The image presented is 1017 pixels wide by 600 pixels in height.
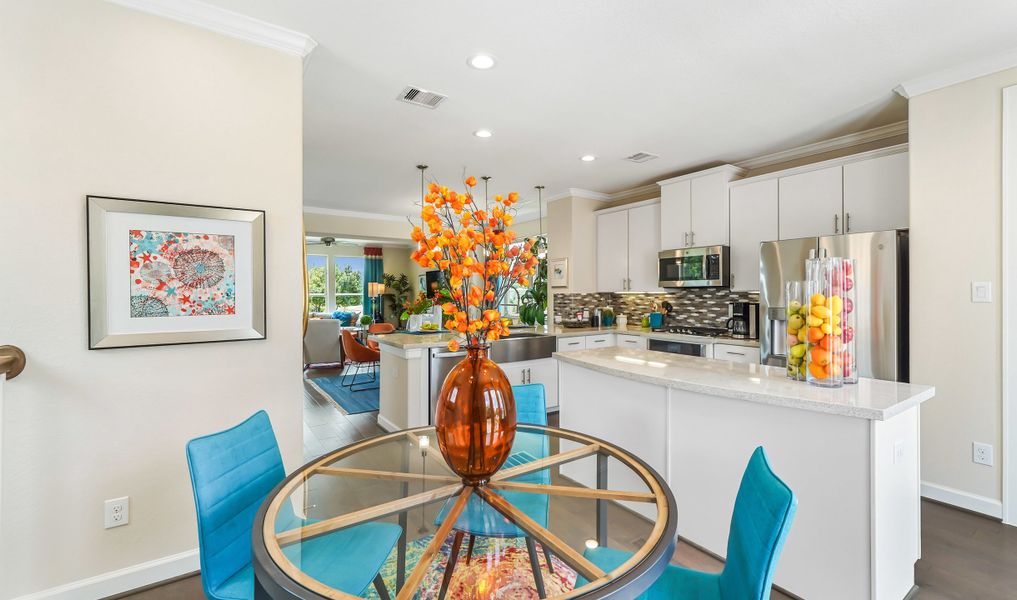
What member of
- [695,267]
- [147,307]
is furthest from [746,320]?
[147,307]

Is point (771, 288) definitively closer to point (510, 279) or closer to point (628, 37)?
point (628, 37)

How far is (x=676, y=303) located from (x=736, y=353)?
1266 mm

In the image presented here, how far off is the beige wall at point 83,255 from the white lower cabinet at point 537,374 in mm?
2644

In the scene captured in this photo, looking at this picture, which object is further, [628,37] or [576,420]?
[576,420]

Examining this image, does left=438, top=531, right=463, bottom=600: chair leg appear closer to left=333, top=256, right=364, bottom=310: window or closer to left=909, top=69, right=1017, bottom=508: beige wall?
left=909, top=69, right=1017, bottom=508: beige wall

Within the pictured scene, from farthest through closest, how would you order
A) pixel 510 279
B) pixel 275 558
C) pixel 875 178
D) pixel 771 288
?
pixel 771 288 → pixel 875 178 → pixel 510 279 → pixel 275 558

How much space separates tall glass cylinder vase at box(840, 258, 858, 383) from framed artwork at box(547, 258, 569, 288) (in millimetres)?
3836

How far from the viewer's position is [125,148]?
75.8 inches

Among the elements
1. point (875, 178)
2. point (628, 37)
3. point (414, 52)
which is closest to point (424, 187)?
point (414, 52)

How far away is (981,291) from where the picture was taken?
2.64m

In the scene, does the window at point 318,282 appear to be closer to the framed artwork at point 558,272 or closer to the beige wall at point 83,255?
the framed artwork at point 558,272

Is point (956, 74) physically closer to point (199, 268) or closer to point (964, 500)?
point (964, 500)

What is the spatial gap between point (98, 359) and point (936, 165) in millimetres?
4650

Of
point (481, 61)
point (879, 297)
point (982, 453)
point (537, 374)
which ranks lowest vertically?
point (982, 453)
